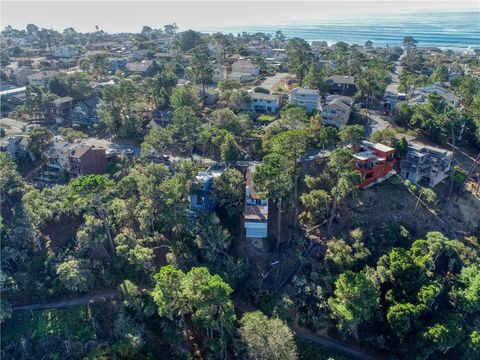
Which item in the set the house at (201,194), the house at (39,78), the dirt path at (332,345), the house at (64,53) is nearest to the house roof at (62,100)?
the house at (39,78)

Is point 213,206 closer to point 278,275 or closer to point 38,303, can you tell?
point 278,275

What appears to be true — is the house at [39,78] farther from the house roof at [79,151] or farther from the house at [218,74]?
the house roof at [79,151]

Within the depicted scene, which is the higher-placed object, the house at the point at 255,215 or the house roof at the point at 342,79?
the house roof at the point at 342,79

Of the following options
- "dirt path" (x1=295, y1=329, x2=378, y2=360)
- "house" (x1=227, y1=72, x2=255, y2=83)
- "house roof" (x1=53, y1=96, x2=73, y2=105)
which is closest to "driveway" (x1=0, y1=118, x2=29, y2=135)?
"house roof" (x1=53, y1=96, x2=73, y2=105)

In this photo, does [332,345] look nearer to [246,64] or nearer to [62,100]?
[62,100]

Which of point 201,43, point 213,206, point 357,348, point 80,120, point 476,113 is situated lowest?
point 357,348

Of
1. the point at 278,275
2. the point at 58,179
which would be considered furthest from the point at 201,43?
the point at 278,275
